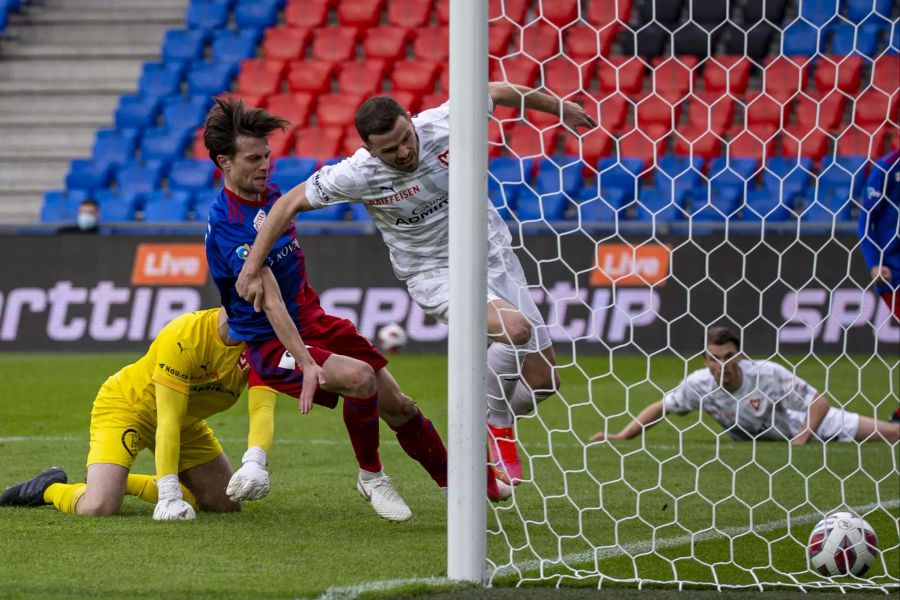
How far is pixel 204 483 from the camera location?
546cm

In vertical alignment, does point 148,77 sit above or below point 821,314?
above

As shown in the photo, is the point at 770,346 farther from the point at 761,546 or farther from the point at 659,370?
the point at 761,546

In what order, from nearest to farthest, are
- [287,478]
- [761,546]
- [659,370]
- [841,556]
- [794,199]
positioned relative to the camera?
1. [841,556]
2. [761,546]
3. [287,478]
4. [659,370]
5. [794,199]

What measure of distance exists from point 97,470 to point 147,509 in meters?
0.32

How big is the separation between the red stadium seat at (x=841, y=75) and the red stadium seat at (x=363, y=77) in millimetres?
5197

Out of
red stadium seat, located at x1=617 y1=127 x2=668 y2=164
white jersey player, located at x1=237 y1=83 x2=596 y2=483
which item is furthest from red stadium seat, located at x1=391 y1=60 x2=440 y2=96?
white jersey player, located at x1=237 y1=83 x2=596 y2=483

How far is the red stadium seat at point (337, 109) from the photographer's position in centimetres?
1684

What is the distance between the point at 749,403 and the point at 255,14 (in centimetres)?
1195

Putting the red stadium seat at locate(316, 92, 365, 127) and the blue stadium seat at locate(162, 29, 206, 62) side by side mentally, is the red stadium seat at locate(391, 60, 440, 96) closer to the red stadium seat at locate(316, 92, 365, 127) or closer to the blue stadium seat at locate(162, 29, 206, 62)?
the red stadium seat at locate(316, 92, 365, 127)

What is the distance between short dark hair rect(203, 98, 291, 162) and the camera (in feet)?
16.1

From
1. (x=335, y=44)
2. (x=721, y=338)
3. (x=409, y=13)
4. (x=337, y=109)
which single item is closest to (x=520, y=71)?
(x=337, y=109)

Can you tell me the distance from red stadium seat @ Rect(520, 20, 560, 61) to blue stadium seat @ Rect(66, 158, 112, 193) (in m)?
5.41

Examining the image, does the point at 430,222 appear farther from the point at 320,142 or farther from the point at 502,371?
the point at 320,142

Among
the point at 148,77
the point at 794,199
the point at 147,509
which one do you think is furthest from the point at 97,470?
the point at 148,77
